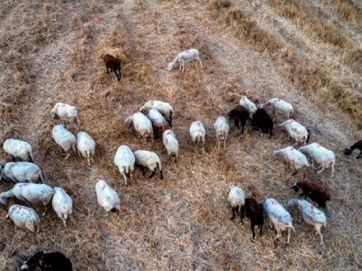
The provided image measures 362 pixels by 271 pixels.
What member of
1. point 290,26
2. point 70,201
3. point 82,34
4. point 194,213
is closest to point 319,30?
point 290,26

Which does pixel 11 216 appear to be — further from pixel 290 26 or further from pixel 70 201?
pixel 290 26

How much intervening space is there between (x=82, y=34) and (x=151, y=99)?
4.53m

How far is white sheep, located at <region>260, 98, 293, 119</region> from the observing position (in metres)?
10.8

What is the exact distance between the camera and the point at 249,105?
10633mm

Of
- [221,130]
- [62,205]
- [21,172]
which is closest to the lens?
[62,205]

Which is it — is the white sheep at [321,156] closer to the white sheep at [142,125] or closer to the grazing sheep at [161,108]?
the grazing sheep at [161,108]

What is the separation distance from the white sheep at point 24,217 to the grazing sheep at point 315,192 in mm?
5921

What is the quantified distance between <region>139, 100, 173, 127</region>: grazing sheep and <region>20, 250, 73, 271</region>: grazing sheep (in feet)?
15.6

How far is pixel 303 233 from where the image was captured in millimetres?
8086

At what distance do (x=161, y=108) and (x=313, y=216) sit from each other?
4824 mm

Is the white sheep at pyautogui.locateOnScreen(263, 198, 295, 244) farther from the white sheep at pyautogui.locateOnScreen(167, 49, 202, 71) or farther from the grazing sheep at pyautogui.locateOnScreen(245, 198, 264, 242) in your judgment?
the white sheep at pyautogui.locateOnScreen(167, 49, 202, 71)

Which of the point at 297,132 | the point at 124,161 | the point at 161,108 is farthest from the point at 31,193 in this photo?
the point at 297,132

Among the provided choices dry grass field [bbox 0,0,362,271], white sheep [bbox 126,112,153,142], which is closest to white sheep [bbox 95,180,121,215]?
dry grass field [bbox 0,0,362,271]

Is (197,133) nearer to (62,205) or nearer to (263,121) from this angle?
(263,121)
